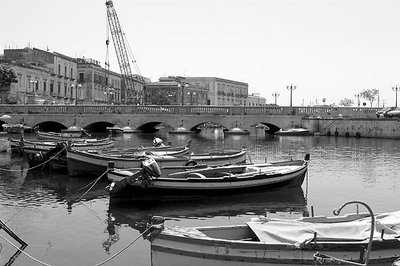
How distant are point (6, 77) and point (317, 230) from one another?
257ft

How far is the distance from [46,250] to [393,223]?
931cm

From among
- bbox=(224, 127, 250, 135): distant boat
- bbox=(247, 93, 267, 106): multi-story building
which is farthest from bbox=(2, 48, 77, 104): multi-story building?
bbox=(247, 93, 267, 106): multi-story building

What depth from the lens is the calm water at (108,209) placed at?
13.7 metres

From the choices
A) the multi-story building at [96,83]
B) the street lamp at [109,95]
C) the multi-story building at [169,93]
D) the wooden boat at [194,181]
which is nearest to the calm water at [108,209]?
the wooden boat at [194,181]

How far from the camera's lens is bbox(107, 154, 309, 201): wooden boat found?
1855 cm

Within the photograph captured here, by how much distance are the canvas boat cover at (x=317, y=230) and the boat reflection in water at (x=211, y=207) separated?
602 centimetres

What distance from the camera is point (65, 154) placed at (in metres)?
27.8

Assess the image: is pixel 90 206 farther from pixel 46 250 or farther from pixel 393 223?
pixel 393 223

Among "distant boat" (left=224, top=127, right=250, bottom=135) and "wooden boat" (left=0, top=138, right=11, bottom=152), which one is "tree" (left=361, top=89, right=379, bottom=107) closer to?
"distant boat" (left=224, top=127, right=250, bottom=135)

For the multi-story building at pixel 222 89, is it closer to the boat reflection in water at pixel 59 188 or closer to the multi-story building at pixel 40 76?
the multi-story building at pixel 40 76

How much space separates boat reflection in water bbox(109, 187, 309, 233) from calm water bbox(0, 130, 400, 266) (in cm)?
3

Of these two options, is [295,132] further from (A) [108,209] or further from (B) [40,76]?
(A) [108,209]

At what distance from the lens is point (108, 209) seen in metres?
18.8

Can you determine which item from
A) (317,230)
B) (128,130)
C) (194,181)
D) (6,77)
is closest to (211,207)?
(194,181)
